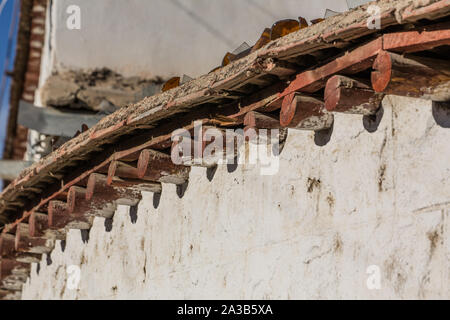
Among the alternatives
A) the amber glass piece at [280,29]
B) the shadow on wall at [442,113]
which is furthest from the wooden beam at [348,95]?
the amber glass piece at [280,29]

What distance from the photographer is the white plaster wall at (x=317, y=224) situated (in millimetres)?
2365

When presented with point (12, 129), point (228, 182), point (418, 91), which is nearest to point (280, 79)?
point (418, 91)

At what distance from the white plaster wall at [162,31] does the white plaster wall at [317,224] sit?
310 cm

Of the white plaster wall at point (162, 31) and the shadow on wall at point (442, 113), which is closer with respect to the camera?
the shadow on wall at point (442, 113)

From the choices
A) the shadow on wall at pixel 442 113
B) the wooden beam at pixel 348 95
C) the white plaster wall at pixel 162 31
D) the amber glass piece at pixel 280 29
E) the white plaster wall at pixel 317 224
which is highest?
the white plaster wall at pixel 162 31

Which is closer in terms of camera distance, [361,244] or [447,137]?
[447,137]

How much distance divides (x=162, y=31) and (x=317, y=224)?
477cm

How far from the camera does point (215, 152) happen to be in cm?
342

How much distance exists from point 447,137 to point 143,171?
5.89 feet

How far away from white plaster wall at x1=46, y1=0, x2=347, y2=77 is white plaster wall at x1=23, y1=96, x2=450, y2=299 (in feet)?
10.2

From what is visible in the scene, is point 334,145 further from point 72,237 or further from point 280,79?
point 72,237

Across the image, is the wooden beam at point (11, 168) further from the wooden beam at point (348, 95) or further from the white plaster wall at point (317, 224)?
the wooden beam at point (348, 95)

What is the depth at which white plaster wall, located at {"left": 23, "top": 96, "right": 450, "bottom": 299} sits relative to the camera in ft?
7.76

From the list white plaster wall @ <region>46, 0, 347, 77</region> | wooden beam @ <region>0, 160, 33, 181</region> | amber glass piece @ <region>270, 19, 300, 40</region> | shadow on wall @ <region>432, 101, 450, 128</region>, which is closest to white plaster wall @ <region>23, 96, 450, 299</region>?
shadow on wall @ <region>432, 101, 450, 128</region>
